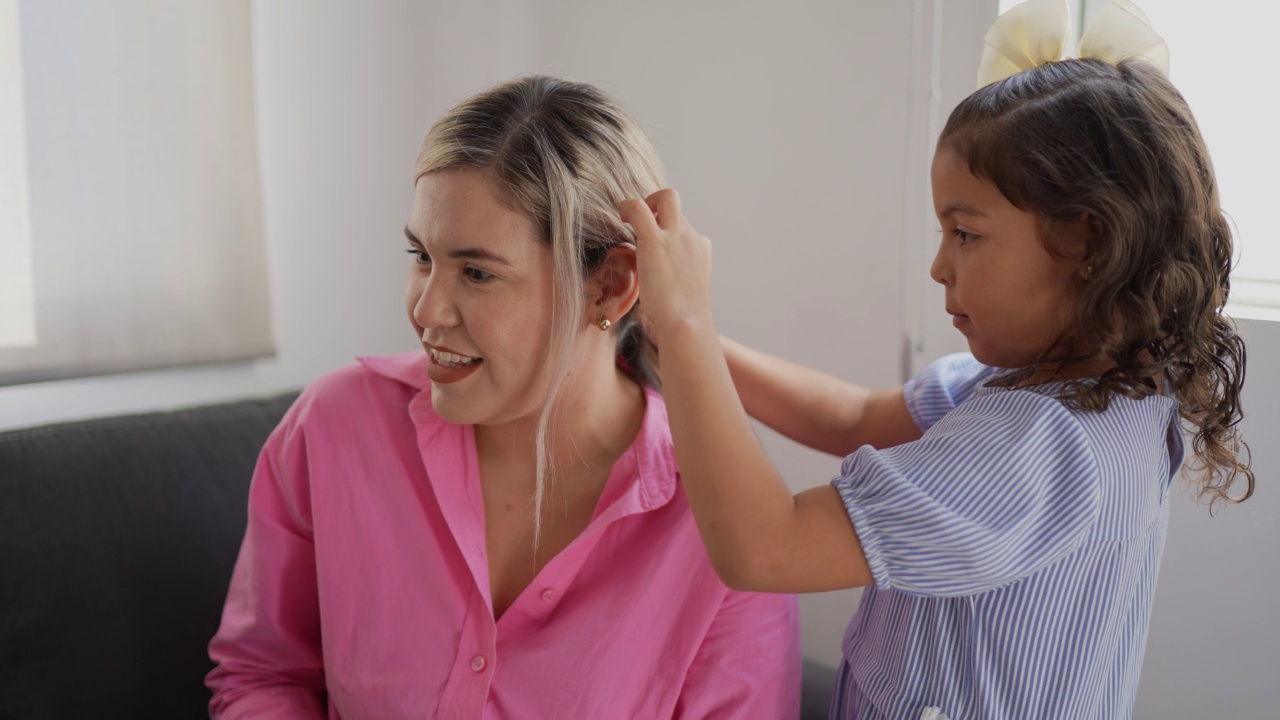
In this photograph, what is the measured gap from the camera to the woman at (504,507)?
1.18m

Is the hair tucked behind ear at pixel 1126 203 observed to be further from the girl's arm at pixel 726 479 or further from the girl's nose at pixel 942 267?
the girl's arm at pixel 726 479

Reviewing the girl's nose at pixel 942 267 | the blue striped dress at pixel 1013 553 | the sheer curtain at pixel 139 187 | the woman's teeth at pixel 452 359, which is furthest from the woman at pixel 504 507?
the sheer curtain at pixel 139 187

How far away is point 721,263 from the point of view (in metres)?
1.89

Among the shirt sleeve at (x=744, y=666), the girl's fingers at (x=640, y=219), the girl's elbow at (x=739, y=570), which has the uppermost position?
the girl's fingers at (x=640, y=219)

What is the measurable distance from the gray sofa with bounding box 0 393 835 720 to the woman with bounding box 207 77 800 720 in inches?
5.3

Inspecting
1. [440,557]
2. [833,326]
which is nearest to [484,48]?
[833,326]

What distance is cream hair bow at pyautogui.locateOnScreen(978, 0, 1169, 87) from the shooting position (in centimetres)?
106

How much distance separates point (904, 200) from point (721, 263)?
395 mm

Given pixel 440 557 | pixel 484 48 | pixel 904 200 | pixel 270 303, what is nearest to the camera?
pixel 440 557

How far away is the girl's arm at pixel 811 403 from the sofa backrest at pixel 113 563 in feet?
2.59

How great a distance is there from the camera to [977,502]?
0.88 metres

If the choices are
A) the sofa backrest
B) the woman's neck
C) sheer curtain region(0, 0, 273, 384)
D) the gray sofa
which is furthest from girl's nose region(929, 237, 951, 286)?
sheer curtain region(0, 0, 273, 384)

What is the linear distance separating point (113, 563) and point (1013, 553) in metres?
1.14

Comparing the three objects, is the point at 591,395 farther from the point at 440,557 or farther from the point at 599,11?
the point at 599,11
